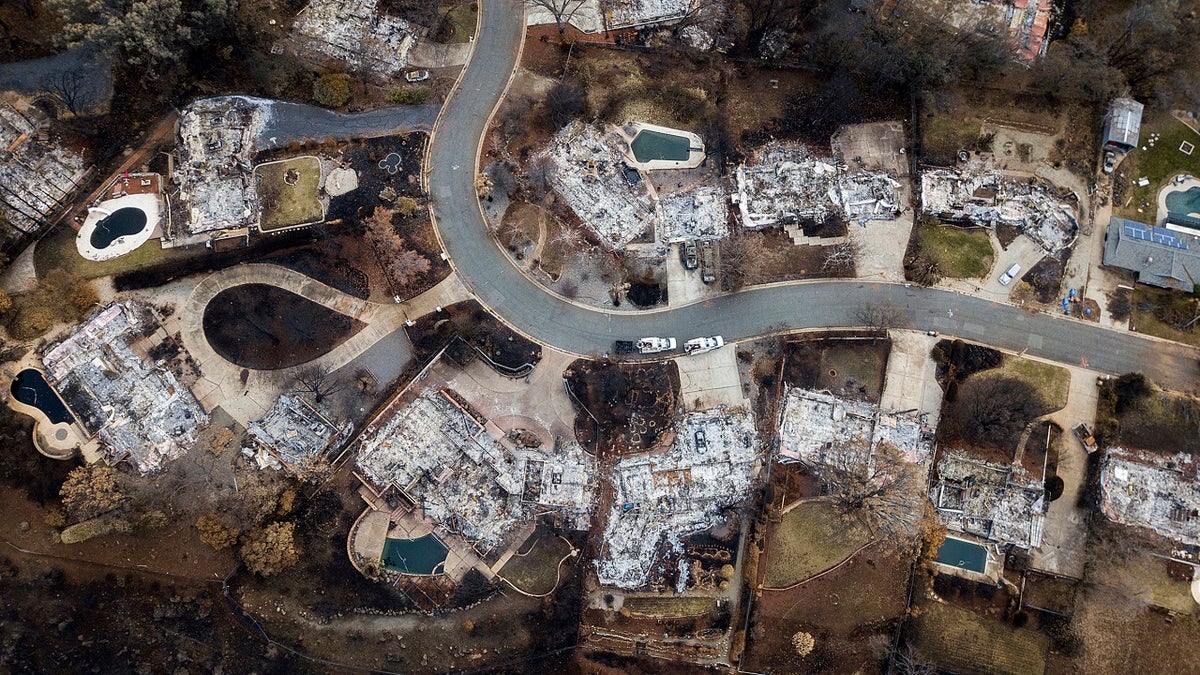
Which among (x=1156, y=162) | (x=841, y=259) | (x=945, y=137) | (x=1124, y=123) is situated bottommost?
(x=841, y=259)

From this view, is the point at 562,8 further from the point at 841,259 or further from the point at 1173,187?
the point at 1173,187

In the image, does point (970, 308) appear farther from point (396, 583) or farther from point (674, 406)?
point (396, 583)

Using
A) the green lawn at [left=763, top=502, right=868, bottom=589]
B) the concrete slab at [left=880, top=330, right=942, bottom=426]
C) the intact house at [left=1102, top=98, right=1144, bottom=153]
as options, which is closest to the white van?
the concrete slab at [left=880, top=330, right=942, bottom=426]

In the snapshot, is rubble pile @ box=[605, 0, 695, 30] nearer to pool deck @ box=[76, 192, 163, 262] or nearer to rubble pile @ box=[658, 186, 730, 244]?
rubble pile @ box=[658, 186, 730, 244]

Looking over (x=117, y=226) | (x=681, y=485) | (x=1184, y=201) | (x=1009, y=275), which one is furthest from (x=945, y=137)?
(x=117, y=226)

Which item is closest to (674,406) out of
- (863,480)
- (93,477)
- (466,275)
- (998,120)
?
(863,480)
